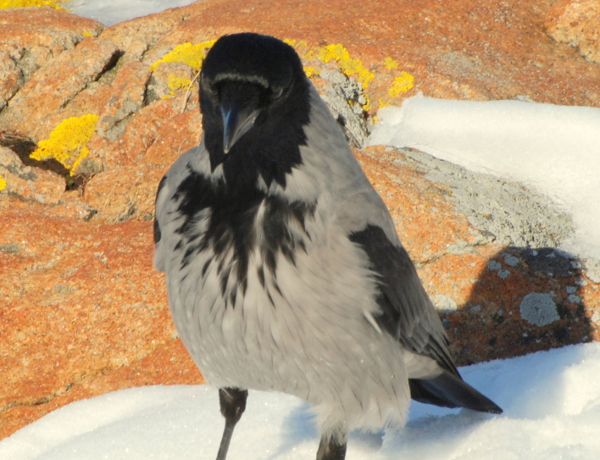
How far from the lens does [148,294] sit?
13.4 ft

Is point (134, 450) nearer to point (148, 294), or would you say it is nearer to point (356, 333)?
point (148, 294)

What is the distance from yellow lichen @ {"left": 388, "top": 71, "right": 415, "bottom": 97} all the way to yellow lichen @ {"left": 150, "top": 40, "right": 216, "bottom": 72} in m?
1.69

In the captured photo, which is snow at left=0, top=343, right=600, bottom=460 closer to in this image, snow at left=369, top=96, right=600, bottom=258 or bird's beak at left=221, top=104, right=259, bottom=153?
snow at left=369, top=96, right=600, bottom=258

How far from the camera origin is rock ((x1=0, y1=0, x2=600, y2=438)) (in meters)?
4.00

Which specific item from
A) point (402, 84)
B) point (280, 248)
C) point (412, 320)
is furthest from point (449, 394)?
point (402, 84)

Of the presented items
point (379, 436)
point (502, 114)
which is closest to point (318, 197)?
point (379, 436)

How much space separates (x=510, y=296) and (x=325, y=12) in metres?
3.94

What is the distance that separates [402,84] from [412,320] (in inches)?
128

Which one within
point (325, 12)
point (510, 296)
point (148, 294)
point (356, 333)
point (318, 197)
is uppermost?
point (325, 12)

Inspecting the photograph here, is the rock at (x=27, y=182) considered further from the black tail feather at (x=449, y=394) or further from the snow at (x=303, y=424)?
the black tail feather at (x=449, y=394)

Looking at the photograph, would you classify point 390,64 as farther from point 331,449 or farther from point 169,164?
point 331,449

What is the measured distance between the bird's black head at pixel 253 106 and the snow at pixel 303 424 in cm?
157

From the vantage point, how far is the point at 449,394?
11.3 feet

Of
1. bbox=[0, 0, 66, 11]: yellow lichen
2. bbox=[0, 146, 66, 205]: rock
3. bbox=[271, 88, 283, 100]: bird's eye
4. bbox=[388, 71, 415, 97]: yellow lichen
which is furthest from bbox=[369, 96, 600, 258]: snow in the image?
bbox=[0, 0, 66, 11]: yellow lichen
